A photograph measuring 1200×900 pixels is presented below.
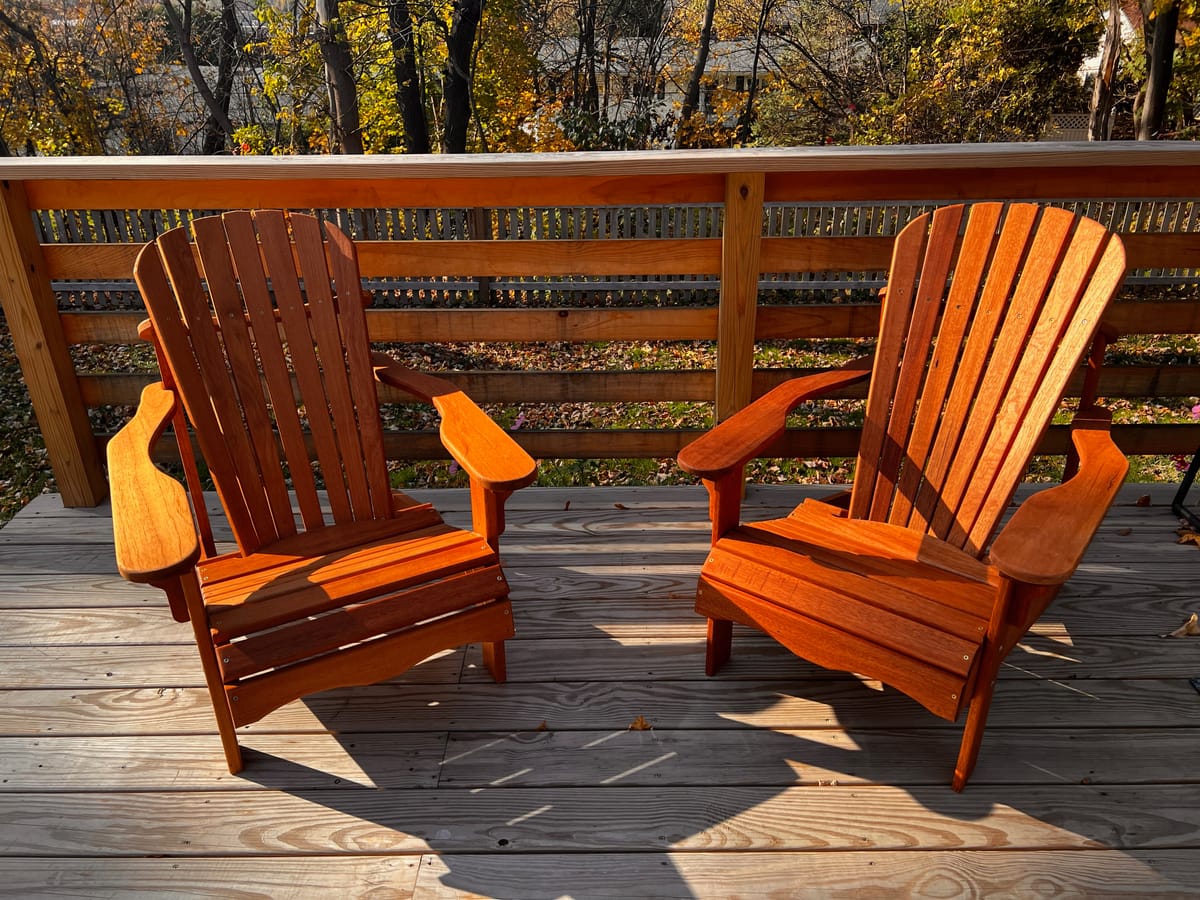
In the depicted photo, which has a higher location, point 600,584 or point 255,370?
point 255,370

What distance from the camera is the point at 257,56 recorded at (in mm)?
8711

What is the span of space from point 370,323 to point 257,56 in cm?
780

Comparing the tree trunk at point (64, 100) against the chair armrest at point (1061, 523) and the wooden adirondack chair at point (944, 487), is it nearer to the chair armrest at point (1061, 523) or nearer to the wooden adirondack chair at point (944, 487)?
the wooden adirondack chair at point (944, 487)

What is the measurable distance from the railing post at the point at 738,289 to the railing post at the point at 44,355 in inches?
83.3

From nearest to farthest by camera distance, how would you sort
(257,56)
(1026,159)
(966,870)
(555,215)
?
1. (966,870)
2. (1026,159)
3. (555,215)
4. (257,56)

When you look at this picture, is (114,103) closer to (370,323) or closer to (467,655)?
(370,323)

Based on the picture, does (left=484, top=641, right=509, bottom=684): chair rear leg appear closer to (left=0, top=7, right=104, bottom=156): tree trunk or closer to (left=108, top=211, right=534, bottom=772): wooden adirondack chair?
(left=108, top=211, right=534, bottom=772): wooden adirondack chair

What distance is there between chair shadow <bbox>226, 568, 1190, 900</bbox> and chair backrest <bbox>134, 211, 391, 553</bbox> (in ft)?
1.72

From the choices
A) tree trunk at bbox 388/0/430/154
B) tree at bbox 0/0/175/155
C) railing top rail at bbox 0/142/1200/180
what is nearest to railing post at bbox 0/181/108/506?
railing top rail at bbox 0/142/1200/180

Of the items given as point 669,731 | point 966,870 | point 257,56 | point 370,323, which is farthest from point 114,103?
point 966,870

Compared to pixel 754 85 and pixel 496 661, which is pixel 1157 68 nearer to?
pixel 754 85

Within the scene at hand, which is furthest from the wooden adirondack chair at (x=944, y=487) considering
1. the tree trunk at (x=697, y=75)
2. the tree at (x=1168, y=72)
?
the tree trunk at (x=697, y=75)

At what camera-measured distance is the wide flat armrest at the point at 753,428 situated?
1.72m

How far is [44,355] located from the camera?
2572 mm
